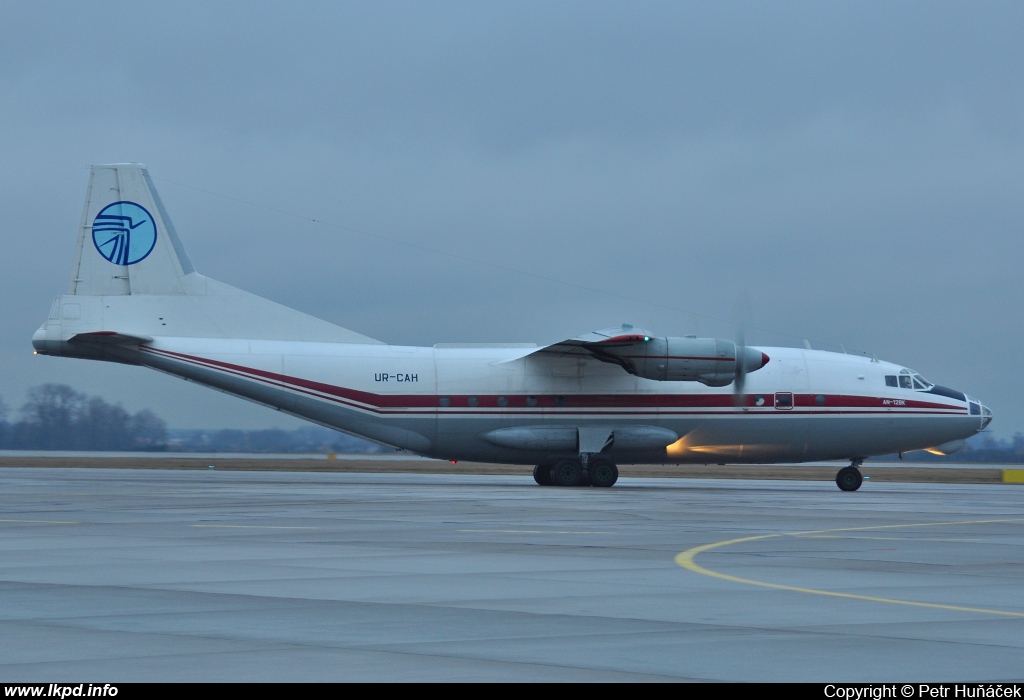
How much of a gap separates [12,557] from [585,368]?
23.0 metres

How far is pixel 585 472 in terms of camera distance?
33.5 metres

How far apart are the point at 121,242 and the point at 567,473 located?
1525 cm

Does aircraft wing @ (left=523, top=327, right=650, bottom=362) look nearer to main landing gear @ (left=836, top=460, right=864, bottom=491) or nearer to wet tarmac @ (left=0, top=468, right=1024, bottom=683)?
main landing gear @ (left=836, top=460, right=864, bottom=491)

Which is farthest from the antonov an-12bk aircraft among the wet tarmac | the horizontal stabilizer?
the wet tarmac

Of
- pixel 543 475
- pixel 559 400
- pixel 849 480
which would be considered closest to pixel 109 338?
pixel 559 400

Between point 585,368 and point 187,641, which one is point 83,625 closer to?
point 187,641

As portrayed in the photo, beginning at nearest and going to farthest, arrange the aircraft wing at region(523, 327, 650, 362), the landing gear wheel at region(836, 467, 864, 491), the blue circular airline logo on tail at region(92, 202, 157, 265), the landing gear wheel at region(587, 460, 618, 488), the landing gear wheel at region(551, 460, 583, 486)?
the aircraft wing at region(523, 327, 650, 362), the blue circular airline logo on tail at region(92, 202, 157, 265), the landing gear wheel at region(587, 460, 618, 488), the landing gear wheel at region(551, 460, 583, 486), the landing gear wheel at region(836, 467, 864, 491)

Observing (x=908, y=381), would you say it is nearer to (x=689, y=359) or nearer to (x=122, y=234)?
(x=689, y=359)

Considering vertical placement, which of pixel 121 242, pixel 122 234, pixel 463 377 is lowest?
pixel 463 377

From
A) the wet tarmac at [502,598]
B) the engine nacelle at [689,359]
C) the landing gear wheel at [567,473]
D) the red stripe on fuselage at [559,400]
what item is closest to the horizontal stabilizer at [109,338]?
the red stripe on fuselage at [559,400]

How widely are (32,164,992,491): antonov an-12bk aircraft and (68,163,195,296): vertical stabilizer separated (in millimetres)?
42

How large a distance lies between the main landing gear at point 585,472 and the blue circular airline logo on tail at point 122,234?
1421cm

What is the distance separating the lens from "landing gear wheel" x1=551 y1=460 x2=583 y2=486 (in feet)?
110
